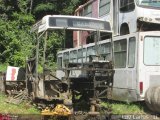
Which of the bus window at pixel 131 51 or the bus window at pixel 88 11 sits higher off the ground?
the bus window at pixel 88 11

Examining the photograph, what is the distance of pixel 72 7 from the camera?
34031 millimetres

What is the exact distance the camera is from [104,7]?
19.0 metres

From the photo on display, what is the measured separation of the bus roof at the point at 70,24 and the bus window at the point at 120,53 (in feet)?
6.71

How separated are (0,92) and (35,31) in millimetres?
3253

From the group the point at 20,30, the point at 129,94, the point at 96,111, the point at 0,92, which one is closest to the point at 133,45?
the point at 129,94

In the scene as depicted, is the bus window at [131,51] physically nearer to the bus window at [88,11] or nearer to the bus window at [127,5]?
the bus window at [127,5]

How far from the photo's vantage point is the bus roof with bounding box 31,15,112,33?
12.2 meters

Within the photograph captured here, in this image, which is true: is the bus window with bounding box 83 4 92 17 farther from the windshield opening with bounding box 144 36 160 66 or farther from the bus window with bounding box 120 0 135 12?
the windshield opening with bounding box 144 36 160 66

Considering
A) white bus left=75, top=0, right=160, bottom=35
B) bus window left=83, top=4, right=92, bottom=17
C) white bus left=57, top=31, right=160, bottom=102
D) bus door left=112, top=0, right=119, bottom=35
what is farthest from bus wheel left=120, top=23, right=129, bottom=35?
bus window left=83, top=4, right=92, bottom=17

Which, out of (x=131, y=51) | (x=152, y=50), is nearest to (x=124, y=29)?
(x=131, y=51)

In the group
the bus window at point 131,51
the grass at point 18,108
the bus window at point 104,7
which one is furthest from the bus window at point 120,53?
the grass at point 18,108

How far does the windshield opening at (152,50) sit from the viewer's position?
545 inches

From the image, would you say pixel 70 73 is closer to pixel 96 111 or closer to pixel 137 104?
pixel 96 111

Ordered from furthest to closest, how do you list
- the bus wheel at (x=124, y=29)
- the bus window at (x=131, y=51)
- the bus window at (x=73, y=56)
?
the bus window at (x=73, y=56), the bus wheel at (x=124, y=29), the bus window at (x=131, y=51)
